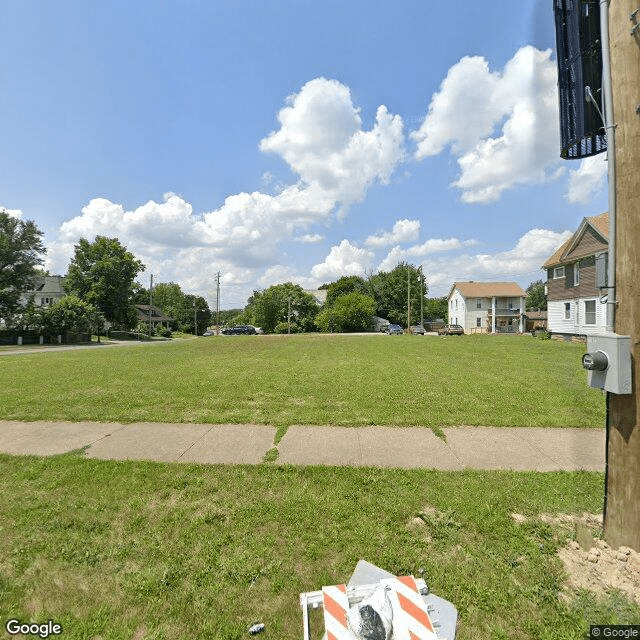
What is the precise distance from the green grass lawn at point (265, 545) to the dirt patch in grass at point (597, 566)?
3.3 inches

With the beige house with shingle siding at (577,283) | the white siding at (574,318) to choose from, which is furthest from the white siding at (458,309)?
the beige house with shingle siding at (577,283)

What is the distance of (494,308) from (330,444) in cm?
4866

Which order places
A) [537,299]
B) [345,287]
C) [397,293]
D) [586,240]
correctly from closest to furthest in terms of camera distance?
[586,240] → [397,293] → [345,287] → [537,299]

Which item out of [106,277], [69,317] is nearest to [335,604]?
[69,317]

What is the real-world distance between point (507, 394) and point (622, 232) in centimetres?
620

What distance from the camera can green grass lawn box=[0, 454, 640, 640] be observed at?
2.16 meters

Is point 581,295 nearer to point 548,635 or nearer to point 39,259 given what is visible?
point 548,635

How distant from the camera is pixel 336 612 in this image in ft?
6.68

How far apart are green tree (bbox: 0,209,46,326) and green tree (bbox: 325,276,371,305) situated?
149 ft

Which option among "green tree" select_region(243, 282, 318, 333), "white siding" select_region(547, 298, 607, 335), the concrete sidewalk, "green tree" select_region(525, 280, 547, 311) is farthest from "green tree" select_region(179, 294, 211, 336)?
"green tree" select_region(525, 280, 547, 311)

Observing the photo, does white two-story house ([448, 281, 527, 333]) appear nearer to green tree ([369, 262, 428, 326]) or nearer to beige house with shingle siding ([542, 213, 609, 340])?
green tree ([369, 262, 428, 326])

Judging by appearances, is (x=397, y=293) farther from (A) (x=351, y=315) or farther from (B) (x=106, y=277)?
(B) (x=106, y=277)

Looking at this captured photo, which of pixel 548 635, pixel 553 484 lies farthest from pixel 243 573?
pixel 553 484

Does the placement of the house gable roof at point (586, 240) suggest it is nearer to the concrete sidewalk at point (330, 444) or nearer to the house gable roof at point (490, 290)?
the concrete sidewalk at point (330, 444)
